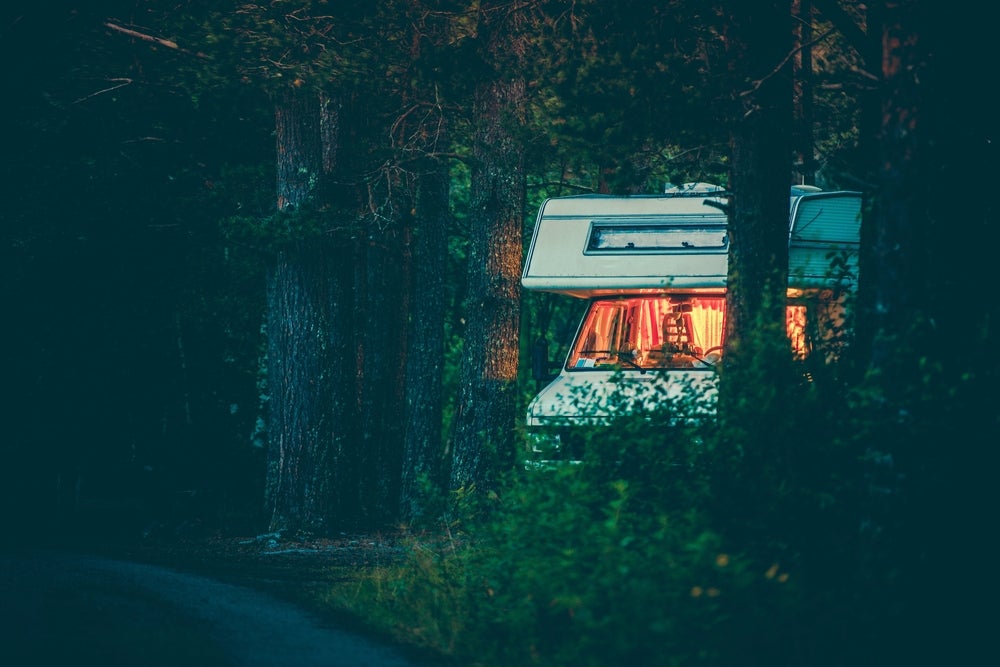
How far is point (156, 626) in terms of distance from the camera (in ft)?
31.1

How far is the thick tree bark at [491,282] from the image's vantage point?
17.0 m

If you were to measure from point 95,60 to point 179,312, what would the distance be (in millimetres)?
4551

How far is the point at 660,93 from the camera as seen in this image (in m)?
12.8

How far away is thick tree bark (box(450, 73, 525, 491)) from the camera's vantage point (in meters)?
17.0

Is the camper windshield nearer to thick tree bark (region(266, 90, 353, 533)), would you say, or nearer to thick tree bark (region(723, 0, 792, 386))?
thick tree bark (region(723, 0, 792, 386))

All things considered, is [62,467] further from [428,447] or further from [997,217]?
[997,217]

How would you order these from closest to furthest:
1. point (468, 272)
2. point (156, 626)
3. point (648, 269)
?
point (156, 626)
point (648, 269)
point (468, 272)

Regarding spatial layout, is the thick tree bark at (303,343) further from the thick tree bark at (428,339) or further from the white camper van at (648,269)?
the thick tree bark at (428,339)

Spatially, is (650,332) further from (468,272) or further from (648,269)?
(468,272)

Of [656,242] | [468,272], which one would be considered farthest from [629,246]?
[468,272]

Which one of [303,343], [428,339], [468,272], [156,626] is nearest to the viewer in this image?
[156,626]

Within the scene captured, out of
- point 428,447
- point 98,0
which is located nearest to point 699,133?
point 98,0

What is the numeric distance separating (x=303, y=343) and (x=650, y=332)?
4.91 meters

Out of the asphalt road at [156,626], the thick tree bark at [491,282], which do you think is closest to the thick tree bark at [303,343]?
the thick tree bark at [491,282]
